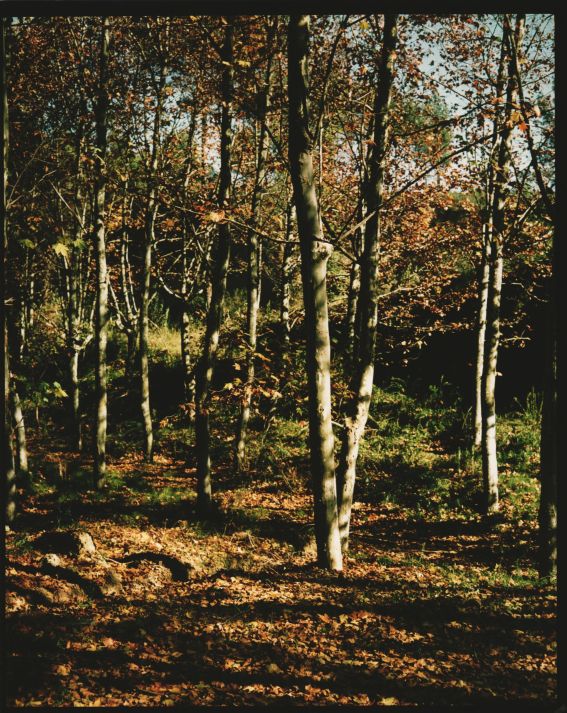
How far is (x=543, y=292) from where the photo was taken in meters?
16.9

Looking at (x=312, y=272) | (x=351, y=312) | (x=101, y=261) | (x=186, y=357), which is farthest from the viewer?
(x=186, y=357)

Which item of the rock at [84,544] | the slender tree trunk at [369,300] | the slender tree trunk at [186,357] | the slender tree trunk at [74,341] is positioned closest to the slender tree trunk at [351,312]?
the slender tree trunk at [186,357]

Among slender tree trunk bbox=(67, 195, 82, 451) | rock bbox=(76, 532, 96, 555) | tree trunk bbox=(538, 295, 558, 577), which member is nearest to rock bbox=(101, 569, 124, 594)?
rock bbox=(76, 532, 96, 555)

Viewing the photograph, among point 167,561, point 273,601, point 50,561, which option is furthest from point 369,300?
point 50,561

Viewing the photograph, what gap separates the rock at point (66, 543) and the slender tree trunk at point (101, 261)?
12.4ft

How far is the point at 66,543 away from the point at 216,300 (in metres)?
4.78

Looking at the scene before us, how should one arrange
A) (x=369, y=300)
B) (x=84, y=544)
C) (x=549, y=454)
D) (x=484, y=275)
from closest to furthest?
(x=549, y=454) < (x=84, y=544) < (x=369, y=300) < (x=484, y=275)

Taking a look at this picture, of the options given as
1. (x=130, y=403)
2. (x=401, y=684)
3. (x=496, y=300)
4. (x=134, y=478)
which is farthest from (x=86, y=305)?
(x=401, y=684)

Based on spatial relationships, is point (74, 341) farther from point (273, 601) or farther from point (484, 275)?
point (484, 275)

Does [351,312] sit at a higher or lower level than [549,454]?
higher

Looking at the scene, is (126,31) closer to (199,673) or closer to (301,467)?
(301,467)

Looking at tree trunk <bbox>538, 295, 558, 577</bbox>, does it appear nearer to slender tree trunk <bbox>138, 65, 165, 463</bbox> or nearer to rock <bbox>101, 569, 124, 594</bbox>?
rock <bbox>101, 569, 124, 594</bbox>

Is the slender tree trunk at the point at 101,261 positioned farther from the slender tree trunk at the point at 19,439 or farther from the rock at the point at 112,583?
the rock at the point at 112,583

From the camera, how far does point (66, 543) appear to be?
23.8 ft
